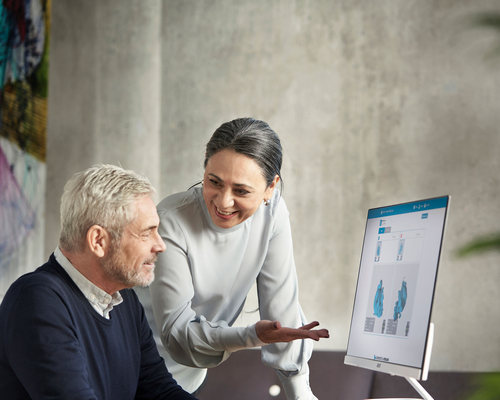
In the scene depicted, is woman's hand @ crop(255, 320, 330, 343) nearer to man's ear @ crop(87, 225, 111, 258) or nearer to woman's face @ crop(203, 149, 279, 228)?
woman's face @ crop(203, 149, 279, 228)

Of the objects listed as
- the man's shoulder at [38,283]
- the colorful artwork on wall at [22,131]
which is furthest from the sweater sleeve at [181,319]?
the colorful artwork on wall at [22,131]

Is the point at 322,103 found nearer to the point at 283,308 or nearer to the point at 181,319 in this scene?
the point at 283,308

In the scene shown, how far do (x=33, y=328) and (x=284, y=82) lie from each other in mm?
3109

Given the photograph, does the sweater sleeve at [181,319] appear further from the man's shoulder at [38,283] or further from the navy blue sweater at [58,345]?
the man's shoulder at [38,283]

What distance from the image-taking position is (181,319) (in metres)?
1.79

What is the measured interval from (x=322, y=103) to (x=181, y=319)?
2.60 m

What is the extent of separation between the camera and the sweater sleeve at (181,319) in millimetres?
1771

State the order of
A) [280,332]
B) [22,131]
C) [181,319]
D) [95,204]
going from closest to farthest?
[95,204]
[280,332]
[181,319]
[22,131]

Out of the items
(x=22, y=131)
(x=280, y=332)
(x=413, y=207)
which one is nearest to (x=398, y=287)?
(x=413, y=207)

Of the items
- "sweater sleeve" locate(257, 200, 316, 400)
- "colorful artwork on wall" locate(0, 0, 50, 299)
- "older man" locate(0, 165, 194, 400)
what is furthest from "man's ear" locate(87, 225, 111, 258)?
"colorful artwork on wall" locate(0, 0, 50, 299)

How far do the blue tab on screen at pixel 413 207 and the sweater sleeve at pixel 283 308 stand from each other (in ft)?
0.94

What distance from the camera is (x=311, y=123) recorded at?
4.11 meters

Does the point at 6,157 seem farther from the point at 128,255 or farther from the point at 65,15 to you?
the point at 128,255

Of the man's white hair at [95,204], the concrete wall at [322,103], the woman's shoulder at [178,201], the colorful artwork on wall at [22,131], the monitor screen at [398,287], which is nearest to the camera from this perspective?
the man's white hair at [95,204]
